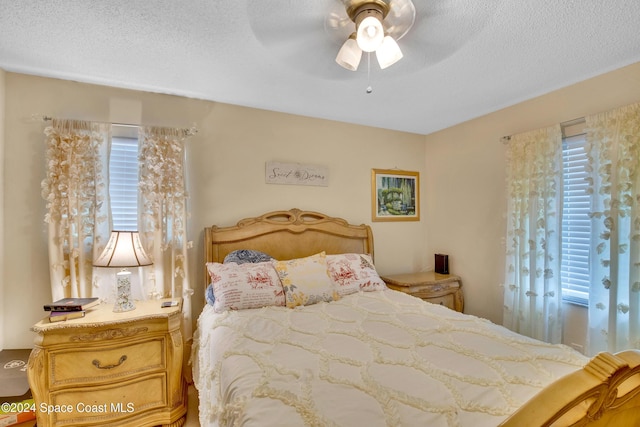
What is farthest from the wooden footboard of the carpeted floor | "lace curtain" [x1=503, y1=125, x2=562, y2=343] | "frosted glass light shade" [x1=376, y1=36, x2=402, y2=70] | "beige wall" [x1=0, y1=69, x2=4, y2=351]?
"beige wall" [x1=0, y1=69, x2=4, y2=351]

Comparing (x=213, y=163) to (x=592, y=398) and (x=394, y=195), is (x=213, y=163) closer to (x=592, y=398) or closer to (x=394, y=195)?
(x=394, y=195)

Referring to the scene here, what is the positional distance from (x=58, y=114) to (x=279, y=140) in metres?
1.66

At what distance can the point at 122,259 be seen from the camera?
1.98 m

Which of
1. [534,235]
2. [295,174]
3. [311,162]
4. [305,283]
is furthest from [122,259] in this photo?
[534,235]

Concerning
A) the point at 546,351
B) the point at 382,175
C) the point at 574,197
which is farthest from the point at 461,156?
the point at 546,351

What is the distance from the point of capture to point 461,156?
321 cm

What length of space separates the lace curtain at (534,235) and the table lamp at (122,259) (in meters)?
2.94

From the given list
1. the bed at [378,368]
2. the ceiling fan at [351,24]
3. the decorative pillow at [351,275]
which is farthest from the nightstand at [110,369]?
the ceiling fan at [351,24]

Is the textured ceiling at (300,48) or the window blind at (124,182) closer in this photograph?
the textured ceiling at (300,48)

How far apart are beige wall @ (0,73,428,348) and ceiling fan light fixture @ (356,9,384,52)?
1659 millimetres

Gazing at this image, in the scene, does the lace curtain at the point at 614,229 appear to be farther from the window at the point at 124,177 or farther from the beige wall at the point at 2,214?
the beige wall at the point at 2,214

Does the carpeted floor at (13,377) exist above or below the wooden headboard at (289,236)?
below

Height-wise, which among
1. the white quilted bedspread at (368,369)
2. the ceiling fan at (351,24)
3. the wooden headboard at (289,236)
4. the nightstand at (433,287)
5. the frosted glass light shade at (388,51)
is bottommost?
the nightstand at (433,287)

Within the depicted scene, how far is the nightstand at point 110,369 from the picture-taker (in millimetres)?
1715
